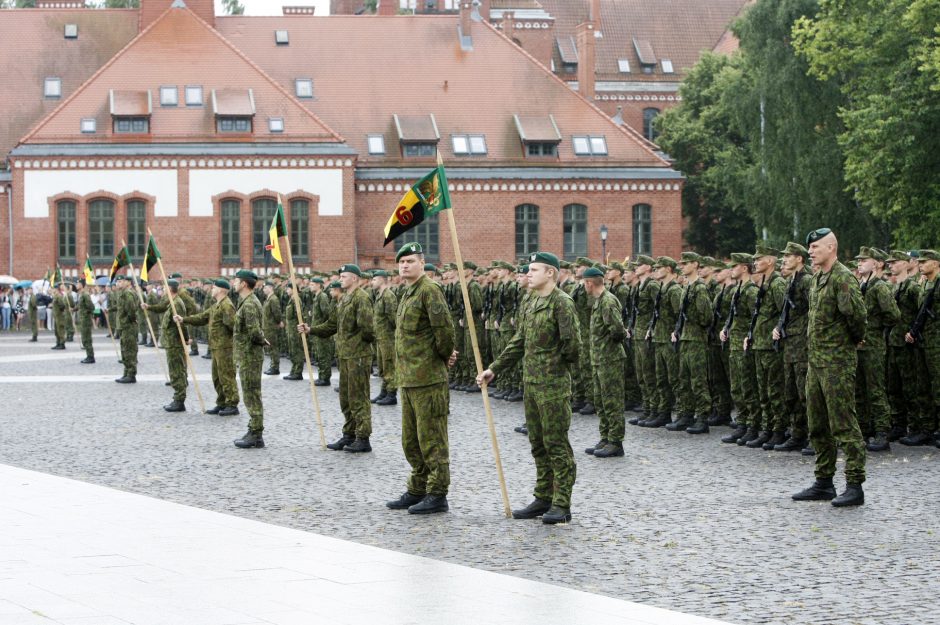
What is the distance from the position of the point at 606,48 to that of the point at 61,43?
3688 centimetres

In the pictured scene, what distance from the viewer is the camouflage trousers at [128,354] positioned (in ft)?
85.9

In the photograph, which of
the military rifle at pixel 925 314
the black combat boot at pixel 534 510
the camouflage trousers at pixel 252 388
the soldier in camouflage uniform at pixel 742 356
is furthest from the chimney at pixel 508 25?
the black combat boot at pixel 534 510

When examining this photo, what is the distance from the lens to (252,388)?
16.3 m

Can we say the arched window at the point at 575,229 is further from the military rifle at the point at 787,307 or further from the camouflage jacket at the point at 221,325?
the military rifle at the point at 787,307

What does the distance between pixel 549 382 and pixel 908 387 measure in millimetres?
7022

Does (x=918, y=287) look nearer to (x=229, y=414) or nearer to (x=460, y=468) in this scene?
(x=460, y=468)

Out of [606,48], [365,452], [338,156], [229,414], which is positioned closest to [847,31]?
[338,156]

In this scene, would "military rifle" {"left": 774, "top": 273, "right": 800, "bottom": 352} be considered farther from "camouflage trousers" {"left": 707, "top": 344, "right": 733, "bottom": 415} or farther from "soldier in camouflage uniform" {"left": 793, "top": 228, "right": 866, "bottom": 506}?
"camouflage trousers" {"left": 707, "top": 344, "right": 733, "bottom": 415}

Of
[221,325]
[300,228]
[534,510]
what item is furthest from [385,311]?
[300,228]

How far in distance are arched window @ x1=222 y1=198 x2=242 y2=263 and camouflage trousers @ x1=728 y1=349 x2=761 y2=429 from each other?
38.7 meters

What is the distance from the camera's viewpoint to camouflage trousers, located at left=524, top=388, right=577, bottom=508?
10.7 m

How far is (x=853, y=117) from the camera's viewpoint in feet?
122

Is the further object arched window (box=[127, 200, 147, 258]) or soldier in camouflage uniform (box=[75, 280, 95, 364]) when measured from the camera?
arched window (box=[127, 200, 147, 258])

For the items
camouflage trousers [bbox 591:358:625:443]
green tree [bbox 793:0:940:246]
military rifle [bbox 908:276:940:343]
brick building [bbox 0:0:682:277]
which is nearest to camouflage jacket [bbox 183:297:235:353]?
camouflage trousers [bbox 591:358:625:443]
